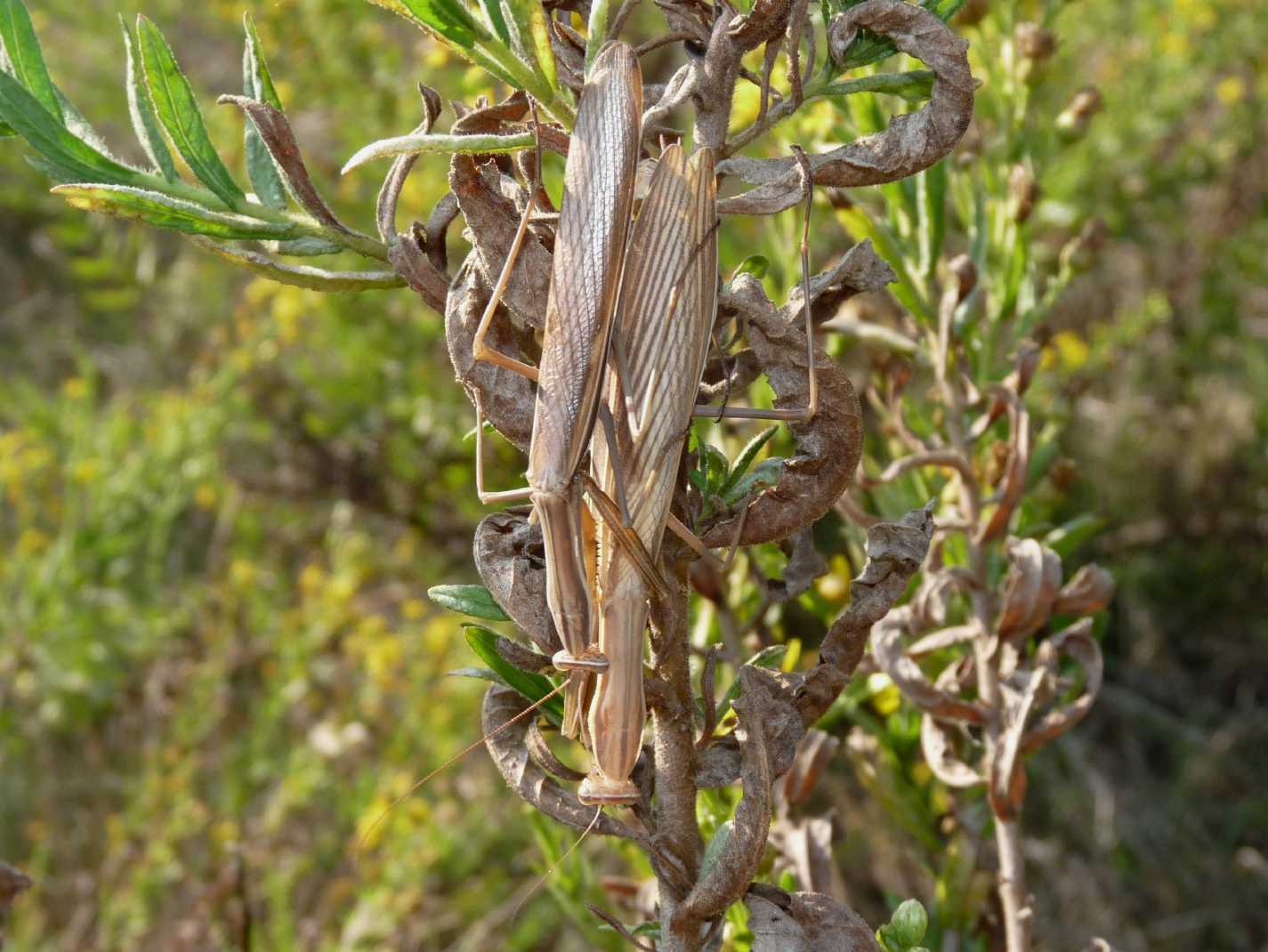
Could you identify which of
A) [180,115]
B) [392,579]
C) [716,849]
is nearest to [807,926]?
[716,849]

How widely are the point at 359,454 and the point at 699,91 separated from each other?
11.4 feet

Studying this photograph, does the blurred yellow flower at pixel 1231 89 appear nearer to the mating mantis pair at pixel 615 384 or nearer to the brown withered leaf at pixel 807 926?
the mating mantis pair at pixel 615 384

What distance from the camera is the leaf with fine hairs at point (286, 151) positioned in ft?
2.68

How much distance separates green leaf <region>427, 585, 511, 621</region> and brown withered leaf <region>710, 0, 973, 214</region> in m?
0.35

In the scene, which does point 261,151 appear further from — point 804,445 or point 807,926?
point 807,926

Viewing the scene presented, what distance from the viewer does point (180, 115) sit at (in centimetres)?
89

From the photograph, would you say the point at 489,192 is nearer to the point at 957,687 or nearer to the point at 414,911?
the point at 957,687

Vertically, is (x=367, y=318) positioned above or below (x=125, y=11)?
below

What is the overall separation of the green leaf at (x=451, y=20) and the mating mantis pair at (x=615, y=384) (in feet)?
0.26

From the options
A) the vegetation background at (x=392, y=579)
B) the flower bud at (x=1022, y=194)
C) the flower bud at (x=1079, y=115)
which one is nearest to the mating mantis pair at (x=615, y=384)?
the flower bud at (x=1022, y=194)

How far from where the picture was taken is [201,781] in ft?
12.7

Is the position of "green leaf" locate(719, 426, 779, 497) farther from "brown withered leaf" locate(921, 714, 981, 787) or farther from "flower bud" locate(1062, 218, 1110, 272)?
"flower bud" locate(1062, 218, 1110, 272)

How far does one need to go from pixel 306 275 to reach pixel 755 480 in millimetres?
351

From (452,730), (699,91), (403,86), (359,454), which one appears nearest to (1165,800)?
(452,730)
